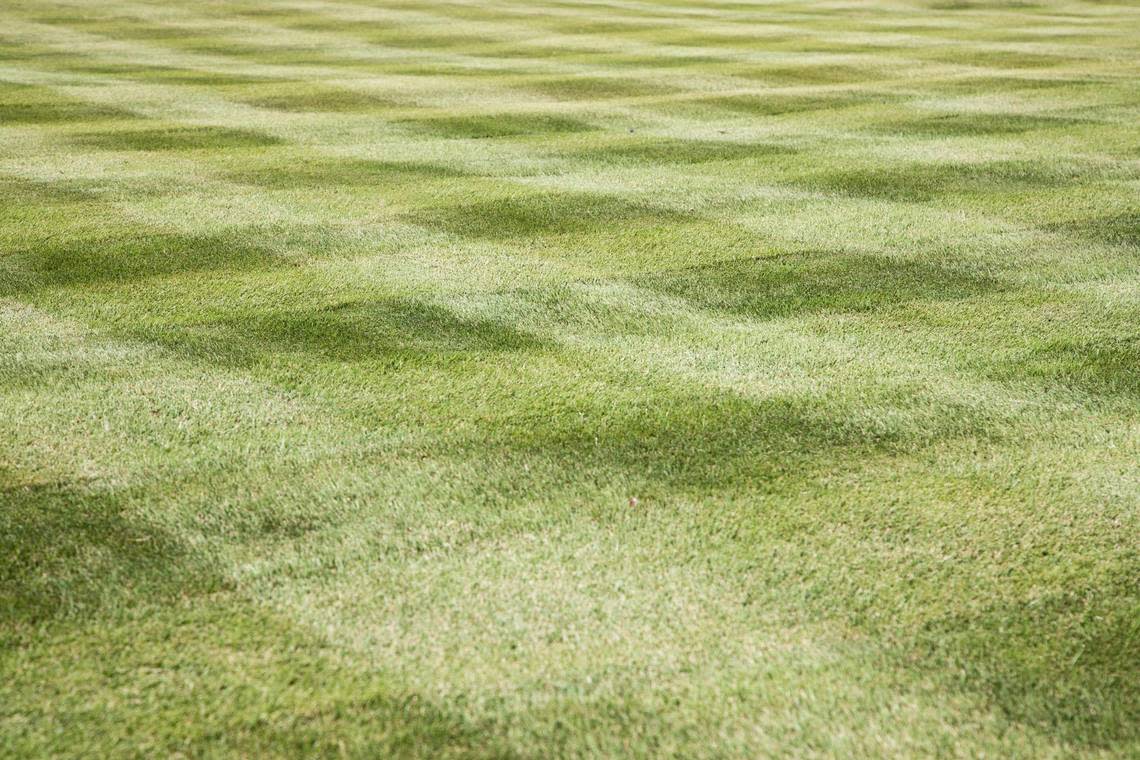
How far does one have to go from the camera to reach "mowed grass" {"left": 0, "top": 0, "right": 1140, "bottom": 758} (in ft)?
9.55

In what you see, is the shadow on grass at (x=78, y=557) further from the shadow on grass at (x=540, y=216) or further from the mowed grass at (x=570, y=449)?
the shadow on grass at (x=540, y=216)

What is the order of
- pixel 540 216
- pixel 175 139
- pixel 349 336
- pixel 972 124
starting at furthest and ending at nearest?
pixel 972 124, pixel 175 139, pixel 540 216, pixel 349 336

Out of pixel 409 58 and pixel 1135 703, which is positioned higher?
pixel 409 58

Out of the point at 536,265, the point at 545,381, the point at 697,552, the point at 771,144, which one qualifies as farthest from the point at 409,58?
the point at 697,552

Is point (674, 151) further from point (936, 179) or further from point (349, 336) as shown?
point (349, 336)

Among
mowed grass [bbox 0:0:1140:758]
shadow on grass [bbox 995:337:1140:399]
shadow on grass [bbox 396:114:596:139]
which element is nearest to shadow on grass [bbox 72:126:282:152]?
mowed grass [bbox 0:0:1140:758]

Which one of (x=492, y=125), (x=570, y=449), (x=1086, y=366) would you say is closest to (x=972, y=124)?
(x=492, y=125)

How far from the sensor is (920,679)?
3.00 meters

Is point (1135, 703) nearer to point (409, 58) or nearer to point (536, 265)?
point (536, 265)

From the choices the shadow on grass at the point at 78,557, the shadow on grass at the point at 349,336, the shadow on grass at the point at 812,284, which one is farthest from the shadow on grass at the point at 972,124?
the shadow on grass at the point at 78,557

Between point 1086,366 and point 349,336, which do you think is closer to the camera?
point 1086,366

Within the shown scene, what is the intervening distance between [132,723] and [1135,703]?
2647 mm

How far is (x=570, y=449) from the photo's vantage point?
14.1 feet

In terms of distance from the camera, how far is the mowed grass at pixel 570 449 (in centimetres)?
291
